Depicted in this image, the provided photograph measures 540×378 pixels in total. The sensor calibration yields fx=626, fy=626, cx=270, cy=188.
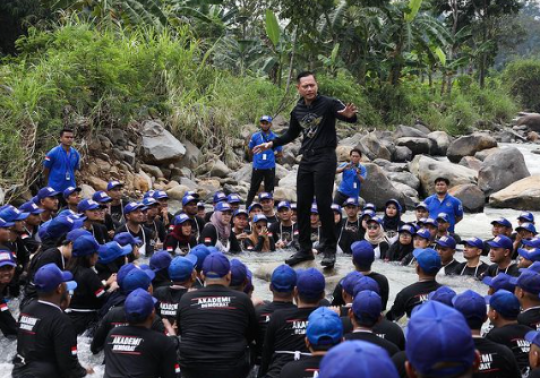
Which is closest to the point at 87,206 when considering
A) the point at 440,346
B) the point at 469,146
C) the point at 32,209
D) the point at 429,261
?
the point at 32,209

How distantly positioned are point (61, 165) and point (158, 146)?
5.33m

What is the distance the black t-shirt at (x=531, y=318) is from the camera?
516 cm

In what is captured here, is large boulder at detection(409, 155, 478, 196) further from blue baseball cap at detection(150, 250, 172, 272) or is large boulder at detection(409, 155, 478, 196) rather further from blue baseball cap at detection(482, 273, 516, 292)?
blue baseball cap at detection(150, 250, 172, 272)

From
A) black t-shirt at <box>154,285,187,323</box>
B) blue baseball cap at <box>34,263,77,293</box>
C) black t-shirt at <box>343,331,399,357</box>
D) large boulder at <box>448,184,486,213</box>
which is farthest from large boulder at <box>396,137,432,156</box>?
blue baseball cap at <box>34,263,77,293</box>

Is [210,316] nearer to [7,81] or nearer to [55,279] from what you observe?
[55,279]

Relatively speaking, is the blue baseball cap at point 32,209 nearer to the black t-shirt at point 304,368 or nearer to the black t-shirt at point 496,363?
the black t-shirt at point 304,368

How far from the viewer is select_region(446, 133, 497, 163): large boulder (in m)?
22.4

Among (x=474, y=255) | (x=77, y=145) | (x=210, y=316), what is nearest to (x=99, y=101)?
(x=77, y=145)

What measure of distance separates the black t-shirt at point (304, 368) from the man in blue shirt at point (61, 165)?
7.29 m

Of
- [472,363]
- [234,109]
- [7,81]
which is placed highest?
[472,363]

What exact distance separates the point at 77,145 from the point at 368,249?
9.25 meters

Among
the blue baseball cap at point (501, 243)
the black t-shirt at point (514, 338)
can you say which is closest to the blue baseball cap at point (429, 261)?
the black t-shirt at point (514, 338)

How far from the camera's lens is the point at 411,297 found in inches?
228

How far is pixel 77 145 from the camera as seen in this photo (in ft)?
44.2
